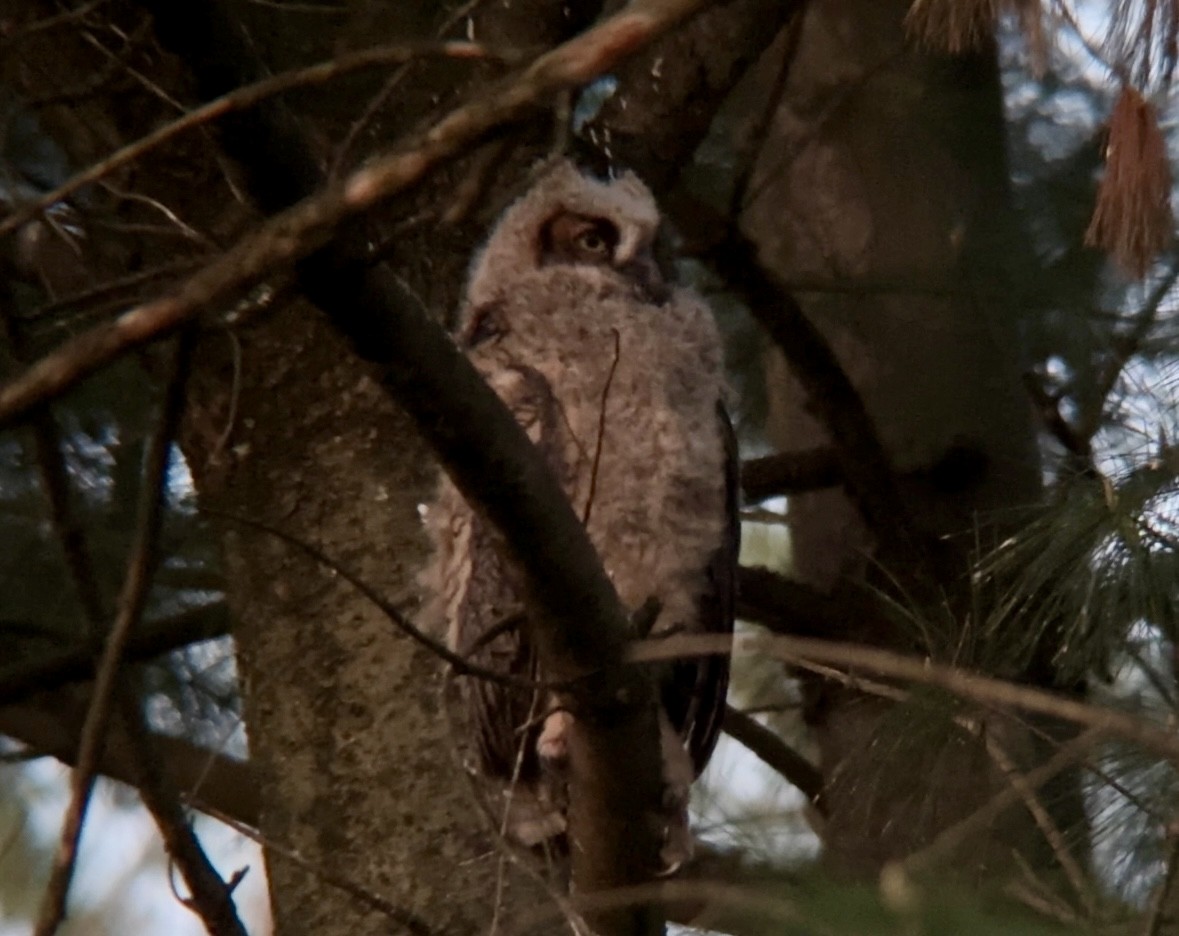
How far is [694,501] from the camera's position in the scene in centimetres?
167

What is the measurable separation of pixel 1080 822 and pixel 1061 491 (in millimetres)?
301

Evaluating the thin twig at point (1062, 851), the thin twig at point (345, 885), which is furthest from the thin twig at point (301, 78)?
the thin twig at point (1062, 851)

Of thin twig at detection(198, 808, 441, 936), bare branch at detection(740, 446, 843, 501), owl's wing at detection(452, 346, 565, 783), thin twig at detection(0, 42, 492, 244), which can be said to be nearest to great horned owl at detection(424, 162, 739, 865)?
owl's wing at detection(452, 346, 565, 783)

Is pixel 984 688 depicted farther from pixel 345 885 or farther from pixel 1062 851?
pixel 345 885

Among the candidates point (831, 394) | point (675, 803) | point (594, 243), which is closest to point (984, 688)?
point (675, 803)

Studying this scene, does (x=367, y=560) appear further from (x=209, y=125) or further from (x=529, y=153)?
(x=209, y=125)

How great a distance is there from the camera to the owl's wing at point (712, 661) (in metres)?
1.72

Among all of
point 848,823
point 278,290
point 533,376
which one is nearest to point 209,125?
point 278,290

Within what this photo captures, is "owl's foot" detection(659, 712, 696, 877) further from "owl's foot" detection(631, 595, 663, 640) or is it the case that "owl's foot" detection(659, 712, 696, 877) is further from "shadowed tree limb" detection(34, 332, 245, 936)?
"shadowed tree limb" detection(34, 332, 245, 936)

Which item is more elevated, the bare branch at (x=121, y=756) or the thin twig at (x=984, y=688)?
the bare branch at (x=121, y=756)

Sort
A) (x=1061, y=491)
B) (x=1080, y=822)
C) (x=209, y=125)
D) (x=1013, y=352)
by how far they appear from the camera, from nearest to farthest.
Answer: (x=209, y=125)
(x=1080, y=822)
(x=1061, y=491)
(x=1013, y=352)

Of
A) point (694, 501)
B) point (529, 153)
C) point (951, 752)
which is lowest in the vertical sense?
point (951, 752)

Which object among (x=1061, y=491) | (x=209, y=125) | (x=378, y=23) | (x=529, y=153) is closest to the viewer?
(x=209, y=125)

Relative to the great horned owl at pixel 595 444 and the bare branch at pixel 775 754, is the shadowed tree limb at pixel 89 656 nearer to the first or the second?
the great horned owl at pixel 595 444
